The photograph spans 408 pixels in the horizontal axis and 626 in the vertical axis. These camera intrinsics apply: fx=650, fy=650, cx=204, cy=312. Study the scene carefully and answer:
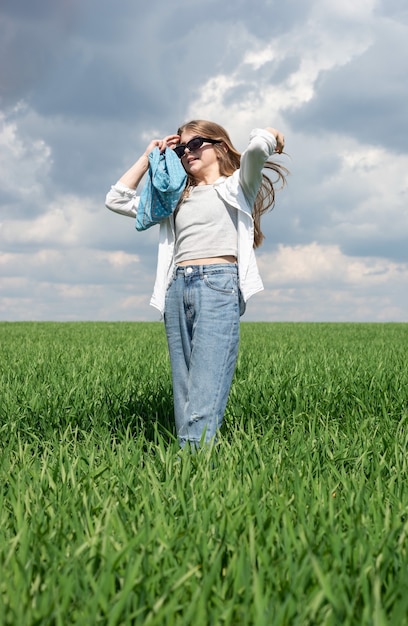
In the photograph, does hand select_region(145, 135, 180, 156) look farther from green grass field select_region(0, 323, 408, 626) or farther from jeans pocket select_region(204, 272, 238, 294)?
green grass field select_region(0, 323, 408, 626)

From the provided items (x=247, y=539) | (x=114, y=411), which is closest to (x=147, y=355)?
(x=114, y=411)

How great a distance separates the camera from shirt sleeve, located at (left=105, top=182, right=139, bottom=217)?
4.24 metres

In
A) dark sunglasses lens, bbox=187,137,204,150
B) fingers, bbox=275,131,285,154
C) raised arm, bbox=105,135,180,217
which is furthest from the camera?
raised arm, bbox=105,135,180,217

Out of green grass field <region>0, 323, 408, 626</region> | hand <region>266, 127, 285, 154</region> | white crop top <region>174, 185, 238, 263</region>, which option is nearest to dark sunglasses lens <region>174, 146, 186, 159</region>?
white crop top <region>174, 185, 238, 263</region>

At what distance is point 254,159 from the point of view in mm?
3660

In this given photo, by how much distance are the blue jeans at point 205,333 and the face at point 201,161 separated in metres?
0.64

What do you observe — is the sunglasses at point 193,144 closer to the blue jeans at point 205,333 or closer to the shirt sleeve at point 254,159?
the shirt sleeve at point 254,159

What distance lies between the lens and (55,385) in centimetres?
622

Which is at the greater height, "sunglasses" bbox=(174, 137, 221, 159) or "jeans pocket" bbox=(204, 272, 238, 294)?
"sunglasses" bbox=(174, 137, 221, 159)

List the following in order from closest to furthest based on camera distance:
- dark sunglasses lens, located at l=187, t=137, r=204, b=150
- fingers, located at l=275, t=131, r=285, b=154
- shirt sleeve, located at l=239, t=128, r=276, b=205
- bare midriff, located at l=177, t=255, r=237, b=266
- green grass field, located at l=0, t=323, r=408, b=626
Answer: green grass field, located at l=0, t=323, r=408, b=626
shirt sleeve, located at l=239, t=128, r=276, b=205
fingers, located at l=275, t=131, r=285, b=154
bare midriff, located at l=177, t=255, r=237, b=266
dark sunglasses lens, located at l=187, t=137, r=204, b=150

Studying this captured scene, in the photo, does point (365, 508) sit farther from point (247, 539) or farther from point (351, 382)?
point (351, 382)

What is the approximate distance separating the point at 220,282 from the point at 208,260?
0.57ft

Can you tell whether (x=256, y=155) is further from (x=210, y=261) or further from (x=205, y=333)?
(x=205, y=333)

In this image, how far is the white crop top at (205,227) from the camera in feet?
12.6
